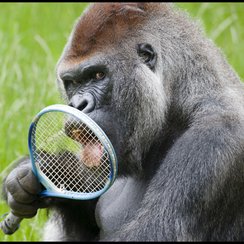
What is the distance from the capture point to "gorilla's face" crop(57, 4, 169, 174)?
191 inches

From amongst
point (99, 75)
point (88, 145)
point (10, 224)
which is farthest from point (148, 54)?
point (10, 224)

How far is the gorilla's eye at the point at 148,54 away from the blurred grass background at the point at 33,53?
113 cm

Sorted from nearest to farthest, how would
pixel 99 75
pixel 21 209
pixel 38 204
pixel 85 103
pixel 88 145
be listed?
pixel 88 145, pixel 85 103, pixel 99 75, pixel 21 209, pixel 38 204

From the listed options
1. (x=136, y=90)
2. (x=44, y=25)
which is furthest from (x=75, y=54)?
(x=44, y=25)

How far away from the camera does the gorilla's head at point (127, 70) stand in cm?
487

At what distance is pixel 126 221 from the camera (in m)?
4.77

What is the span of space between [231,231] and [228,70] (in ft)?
3.74

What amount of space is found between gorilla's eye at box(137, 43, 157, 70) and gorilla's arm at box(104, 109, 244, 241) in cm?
53

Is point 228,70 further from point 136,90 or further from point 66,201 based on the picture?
point 66,201

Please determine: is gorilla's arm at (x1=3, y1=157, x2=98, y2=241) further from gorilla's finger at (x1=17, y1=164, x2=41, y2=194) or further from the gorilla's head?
the gorilla's head

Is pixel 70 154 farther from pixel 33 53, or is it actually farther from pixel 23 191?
pixel 33 53

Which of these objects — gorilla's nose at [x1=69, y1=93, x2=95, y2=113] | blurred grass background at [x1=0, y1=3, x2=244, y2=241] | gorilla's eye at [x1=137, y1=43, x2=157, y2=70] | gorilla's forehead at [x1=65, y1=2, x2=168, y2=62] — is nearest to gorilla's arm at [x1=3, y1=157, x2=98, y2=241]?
blurred grass background at [x1=0, y1=3, x2=244, y2=241]

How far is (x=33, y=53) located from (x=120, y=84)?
448 cm

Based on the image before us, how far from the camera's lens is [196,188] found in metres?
4.51
